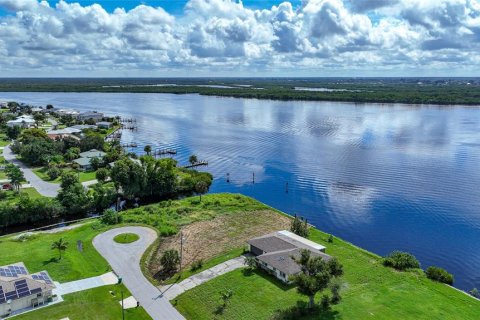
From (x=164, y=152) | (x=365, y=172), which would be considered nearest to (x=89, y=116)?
(x=164, y=152)

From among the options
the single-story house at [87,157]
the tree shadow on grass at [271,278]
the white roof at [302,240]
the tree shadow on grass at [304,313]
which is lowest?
the tree shadow on grass at [271,278]

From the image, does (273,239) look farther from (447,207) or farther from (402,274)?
(447,207)

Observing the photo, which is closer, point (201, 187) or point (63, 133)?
point (201, 187)

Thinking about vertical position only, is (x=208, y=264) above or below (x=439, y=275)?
below

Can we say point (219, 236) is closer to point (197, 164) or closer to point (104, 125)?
point (197, 164)

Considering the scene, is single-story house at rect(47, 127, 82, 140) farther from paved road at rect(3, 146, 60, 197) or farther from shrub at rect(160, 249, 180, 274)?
shrub at rect(160, 249, 180, 274)

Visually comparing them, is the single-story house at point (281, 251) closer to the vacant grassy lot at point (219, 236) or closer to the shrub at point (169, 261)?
the vacant grassy lot at point (219, 236)

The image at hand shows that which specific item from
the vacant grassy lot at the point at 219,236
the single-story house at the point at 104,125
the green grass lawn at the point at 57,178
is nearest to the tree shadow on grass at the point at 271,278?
the vacant grassy lot at the point at 219,236
